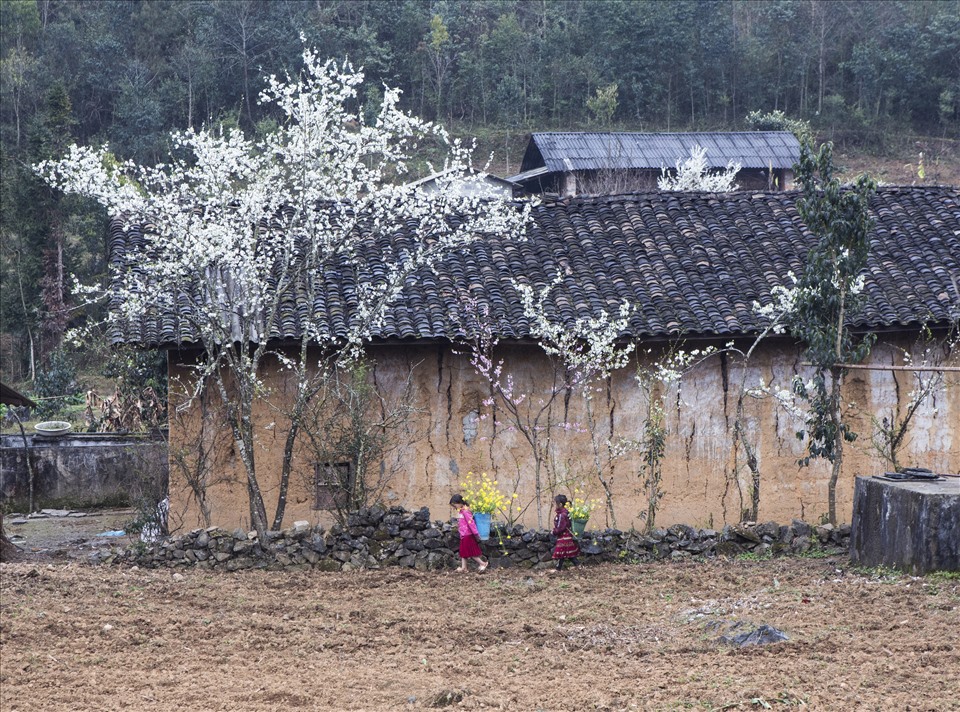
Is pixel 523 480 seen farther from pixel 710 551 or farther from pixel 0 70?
pixel 0 70

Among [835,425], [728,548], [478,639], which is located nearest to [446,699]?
[478,639]

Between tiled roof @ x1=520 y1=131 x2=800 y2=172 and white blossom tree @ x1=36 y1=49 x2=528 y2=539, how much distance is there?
849 inches

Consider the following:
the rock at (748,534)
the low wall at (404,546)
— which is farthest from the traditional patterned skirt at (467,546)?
the rock at (748,534)

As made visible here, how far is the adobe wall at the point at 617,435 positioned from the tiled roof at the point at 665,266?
701 mm

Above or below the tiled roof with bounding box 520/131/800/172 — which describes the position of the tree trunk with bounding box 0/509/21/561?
below

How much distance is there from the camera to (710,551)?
13.0 m

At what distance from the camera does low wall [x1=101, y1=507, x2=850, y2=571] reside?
12594mm

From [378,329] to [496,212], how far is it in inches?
105

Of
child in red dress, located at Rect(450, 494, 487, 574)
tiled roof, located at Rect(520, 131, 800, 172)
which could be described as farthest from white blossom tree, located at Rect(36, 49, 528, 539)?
tiled roof, located at Rect(520, 131, 800, 172)

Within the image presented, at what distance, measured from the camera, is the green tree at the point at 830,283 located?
13.0 m

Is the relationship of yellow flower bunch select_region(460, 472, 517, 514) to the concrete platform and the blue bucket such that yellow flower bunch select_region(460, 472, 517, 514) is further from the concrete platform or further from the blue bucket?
the concrete platform

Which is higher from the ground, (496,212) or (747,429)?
(496,212)

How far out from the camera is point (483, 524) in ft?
43.6

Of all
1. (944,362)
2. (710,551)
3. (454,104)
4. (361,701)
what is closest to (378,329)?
(710,551)
